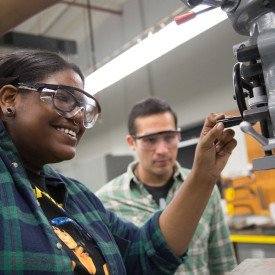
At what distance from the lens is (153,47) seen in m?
2.46

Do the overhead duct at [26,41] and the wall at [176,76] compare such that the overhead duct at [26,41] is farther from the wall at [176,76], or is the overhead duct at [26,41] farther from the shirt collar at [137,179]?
the shirt collar at [137,179]

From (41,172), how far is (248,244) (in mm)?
2151

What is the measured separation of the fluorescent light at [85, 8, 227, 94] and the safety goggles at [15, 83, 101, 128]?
2.90 feet

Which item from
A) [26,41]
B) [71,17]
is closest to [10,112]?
[26,41]

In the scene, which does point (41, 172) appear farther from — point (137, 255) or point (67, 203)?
point (137, 255)

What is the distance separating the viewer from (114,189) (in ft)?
5.83

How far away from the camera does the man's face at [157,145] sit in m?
1.70

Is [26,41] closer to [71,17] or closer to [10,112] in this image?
[71,17]

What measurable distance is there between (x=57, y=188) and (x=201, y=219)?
0.83 metres

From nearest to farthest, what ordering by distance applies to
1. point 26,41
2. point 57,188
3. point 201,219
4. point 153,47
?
point 57,188
point 201,219
point 153,47
point 26,41

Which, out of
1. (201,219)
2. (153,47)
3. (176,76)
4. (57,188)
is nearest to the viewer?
(57,188)

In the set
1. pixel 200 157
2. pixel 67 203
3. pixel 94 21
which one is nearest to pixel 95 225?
pixel 67 203

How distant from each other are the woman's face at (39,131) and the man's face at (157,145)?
31.4 inches

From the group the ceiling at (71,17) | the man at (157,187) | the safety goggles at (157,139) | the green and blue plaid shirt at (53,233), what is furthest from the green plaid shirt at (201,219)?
the ceiling at (71,17)
